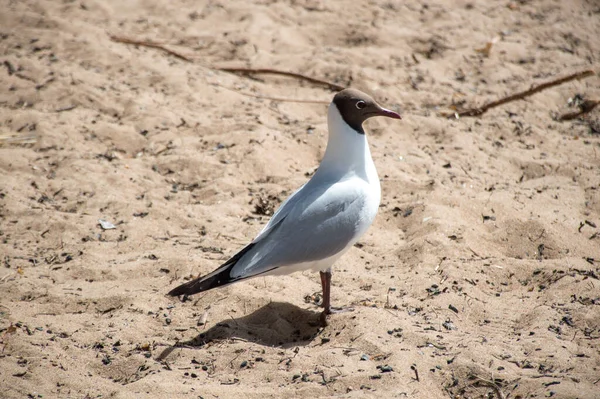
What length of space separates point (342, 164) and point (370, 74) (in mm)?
2920

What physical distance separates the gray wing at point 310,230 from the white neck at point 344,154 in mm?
115

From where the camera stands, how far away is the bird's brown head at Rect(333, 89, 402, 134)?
12.8 ft

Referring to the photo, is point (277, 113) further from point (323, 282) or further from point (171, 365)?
point (171, 365)

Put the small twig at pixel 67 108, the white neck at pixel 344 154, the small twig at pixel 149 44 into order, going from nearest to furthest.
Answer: the white neck at pixel 344 154, the small twig at pixel 67 108, the small twig at pixel 149 44

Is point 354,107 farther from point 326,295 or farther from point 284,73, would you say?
point 284,73

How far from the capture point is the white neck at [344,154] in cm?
386

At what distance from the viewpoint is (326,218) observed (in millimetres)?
3650

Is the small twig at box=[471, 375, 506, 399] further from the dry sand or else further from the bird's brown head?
the bird's brown head

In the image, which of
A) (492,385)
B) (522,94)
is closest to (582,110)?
(522,94)

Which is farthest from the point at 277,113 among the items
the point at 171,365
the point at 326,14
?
the point at 171,365

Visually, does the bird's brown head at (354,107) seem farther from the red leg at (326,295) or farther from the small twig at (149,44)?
the small twig at (149,44)

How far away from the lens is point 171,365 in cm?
334

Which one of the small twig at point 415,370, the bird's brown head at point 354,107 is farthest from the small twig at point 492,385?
the bird's brown head at point 354,107

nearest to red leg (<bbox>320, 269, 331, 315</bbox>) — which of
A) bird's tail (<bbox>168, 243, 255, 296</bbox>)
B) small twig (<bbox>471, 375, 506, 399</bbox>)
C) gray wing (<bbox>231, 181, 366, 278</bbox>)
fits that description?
gray wing (<bbox>231, 181, 366, 278</bbox>)
